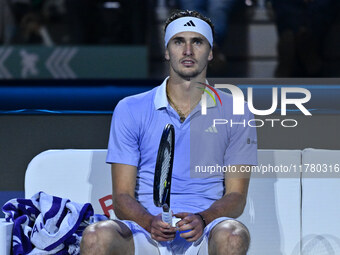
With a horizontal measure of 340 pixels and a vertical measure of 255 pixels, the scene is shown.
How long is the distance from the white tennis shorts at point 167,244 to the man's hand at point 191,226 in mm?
42

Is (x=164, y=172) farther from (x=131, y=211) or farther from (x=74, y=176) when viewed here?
(x=74, y=176)

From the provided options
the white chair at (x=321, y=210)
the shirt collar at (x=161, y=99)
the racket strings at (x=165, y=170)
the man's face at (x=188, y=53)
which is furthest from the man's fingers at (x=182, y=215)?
the white chair at (x=321, y=210)

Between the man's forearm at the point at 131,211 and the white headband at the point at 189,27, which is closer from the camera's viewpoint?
the man's forearm at the point at 131,211

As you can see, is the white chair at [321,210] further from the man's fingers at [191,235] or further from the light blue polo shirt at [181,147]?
the man's fingers at [191,235]

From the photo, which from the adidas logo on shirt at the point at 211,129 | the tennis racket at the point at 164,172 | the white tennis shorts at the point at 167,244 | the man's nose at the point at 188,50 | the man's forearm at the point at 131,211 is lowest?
the white tennis shorts at the point at 167,244

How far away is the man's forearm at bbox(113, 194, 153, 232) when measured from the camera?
263 centimetres

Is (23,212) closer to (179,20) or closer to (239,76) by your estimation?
(179,20)

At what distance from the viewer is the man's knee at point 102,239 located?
243 cm

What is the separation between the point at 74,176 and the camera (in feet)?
10.3

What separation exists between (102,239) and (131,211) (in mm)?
253

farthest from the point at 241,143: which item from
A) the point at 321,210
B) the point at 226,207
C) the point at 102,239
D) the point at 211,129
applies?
the point at 102,239

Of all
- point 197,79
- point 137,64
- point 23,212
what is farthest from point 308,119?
point 23,212

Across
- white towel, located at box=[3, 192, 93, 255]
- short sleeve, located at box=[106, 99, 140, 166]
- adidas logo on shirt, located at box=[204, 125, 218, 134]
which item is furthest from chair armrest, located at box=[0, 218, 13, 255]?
adidas logo on shirt, located at box=[204, 125, 218, 134]

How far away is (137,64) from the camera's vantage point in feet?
13.7
